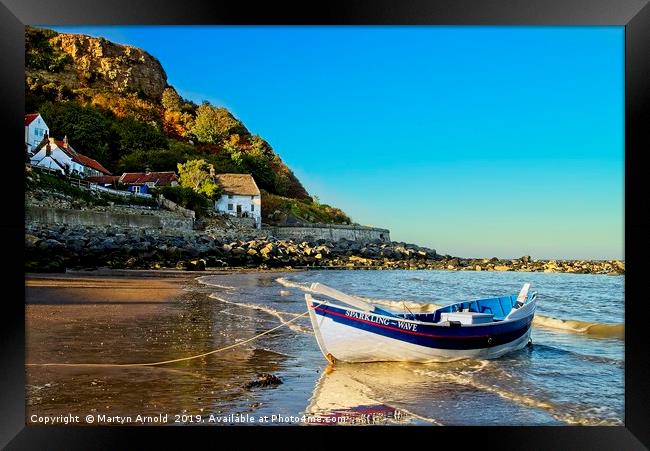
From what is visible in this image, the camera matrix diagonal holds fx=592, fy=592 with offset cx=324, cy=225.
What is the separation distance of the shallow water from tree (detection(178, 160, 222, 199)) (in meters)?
1.85

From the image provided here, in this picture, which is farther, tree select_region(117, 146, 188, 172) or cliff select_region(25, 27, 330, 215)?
tree select_region(117, 146, 188, 172)

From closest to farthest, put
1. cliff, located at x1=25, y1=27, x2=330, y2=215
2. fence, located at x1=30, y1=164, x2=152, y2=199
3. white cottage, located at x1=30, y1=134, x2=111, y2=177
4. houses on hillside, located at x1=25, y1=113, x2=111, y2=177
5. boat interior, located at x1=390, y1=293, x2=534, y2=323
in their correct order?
boat interior, located at x1=390, y1=293, x2=534, y2=323
houses on hillside, located at x1=25, y1=113, x2=111, y2=177
cliff, located at x1=25, y1=27, x2=330, y2=215
white cottage, located at x1=30, y1=134, x2=111, y2=177
fence, located at x1=30, y1=164, x2=152, y2=199

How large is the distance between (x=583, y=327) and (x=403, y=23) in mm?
5541

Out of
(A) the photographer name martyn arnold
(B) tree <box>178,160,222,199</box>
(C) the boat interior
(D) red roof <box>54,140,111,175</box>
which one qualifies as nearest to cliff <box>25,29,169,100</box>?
(D) red roof <box>54,140,111,175</box>

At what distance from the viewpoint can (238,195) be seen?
31.5 feet

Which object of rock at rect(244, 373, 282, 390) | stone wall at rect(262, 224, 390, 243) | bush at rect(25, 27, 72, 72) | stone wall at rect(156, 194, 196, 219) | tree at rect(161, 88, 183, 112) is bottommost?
rock at rect(244, 373, 282, 390)

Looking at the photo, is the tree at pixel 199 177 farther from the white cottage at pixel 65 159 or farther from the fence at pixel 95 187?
the white cottage at pixel 65 159

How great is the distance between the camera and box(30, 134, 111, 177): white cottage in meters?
7.43

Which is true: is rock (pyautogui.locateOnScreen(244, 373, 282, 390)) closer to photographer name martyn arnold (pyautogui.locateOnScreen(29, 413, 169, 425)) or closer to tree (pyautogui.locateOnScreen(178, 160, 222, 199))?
photographer name martyn arnold (pyautogui.locateOnScreen(29, 413, 169, 425))

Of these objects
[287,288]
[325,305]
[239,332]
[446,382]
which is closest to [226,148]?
[287,288]

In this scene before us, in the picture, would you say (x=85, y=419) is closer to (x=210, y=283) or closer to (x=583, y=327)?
(x=210, y=283)

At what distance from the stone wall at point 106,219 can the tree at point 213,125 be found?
1936 millimetres

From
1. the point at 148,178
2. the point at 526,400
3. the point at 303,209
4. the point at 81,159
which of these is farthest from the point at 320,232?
the point at 526,400

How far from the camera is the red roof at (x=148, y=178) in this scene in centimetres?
875
